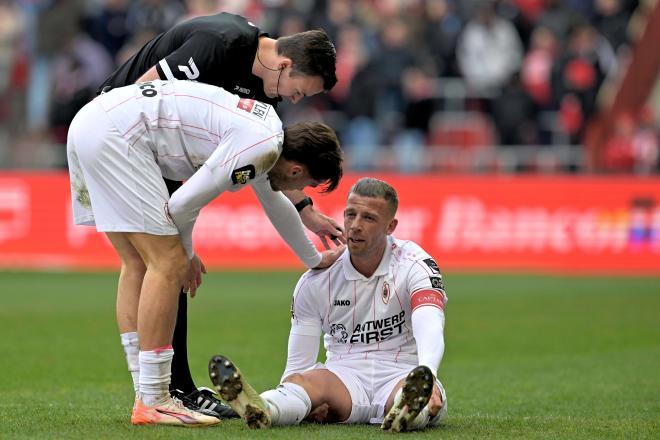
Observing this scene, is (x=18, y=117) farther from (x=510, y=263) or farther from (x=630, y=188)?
(x=630, y=188)

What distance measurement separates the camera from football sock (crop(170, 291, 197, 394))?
7.46m

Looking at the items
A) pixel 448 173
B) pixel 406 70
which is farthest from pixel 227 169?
pixel 406 70

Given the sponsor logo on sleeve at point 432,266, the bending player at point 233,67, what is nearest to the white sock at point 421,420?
the sponsor logo on sleeve at point 432,266

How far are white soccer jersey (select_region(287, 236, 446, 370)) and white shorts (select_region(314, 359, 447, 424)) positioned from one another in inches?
2.3

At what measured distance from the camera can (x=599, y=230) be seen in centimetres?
Result: 1948

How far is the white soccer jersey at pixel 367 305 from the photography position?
6.88m

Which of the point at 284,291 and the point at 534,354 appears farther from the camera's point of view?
the point at 284,291

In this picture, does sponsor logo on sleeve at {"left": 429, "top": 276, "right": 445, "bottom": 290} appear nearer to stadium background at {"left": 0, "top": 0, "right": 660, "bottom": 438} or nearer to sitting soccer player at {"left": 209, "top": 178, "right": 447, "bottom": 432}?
sitting soccer player at {"left": 209, "top": 178, "right": 447, "bottom": 432}

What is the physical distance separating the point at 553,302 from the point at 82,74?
9993 millimetres

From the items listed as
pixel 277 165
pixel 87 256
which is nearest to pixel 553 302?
pixel 87 256

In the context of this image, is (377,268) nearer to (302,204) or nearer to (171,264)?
(302,204)

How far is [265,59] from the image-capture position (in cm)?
728

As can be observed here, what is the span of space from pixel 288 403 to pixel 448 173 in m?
14.1

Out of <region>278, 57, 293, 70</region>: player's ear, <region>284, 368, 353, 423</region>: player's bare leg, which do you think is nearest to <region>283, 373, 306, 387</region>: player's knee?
<region>284, 368, 353, 423</region>: player's bare leg
